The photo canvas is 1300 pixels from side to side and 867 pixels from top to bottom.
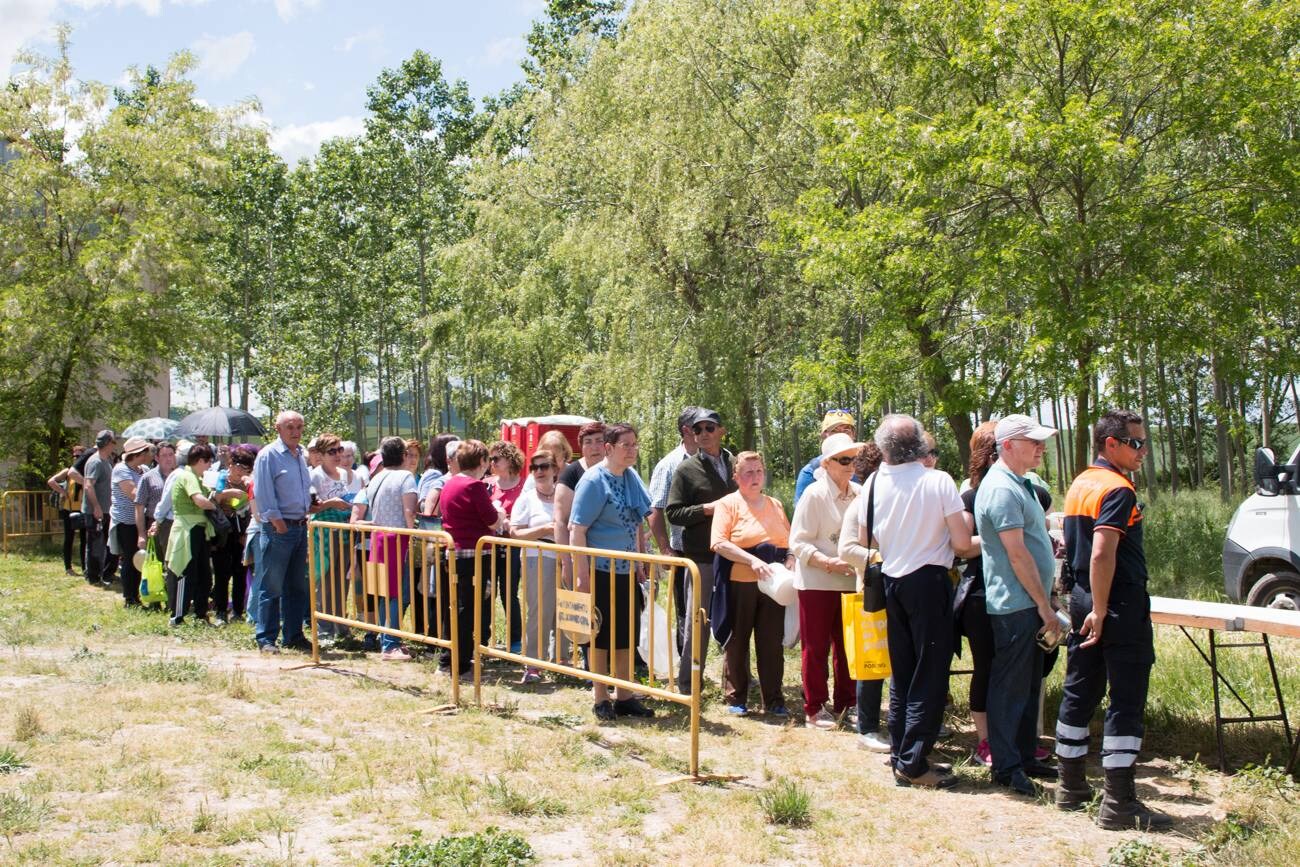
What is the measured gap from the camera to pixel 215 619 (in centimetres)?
1159

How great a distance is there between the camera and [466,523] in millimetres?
8430

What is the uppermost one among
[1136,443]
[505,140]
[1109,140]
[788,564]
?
[505,140]

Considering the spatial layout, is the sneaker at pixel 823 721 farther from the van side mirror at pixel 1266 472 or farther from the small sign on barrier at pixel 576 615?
the van side mirror at pixel 1266 472

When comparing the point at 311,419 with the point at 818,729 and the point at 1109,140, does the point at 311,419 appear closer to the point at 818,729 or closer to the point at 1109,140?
the point at 1109,140

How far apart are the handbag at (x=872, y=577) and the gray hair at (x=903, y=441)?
25 cm

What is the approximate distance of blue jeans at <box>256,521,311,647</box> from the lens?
9977mm

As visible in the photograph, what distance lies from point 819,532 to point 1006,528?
63.0 inches

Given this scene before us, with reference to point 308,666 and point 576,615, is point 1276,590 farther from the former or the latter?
point 308,666

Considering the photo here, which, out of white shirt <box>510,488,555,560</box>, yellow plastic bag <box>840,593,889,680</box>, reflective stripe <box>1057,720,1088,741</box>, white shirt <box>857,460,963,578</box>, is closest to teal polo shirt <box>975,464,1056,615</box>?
white shirt <box>857,460,963,578</box>

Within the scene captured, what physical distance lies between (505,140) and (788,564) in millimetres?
37170

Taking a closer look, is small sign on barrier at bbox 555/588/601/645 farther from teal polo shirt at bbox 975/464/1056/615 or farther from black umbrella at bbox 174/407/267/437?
black umbrella at bbox 174/407/267/437

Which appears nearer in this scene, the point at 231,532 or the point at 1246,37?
the point at 231,532

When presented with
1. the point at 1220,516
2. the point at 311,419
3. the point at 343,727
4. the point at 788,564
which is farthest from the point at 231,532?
the point at 311,419

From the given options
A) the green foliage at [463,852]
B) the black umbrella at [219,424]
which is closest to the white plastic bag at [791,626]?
the green foliage at [463,852]
